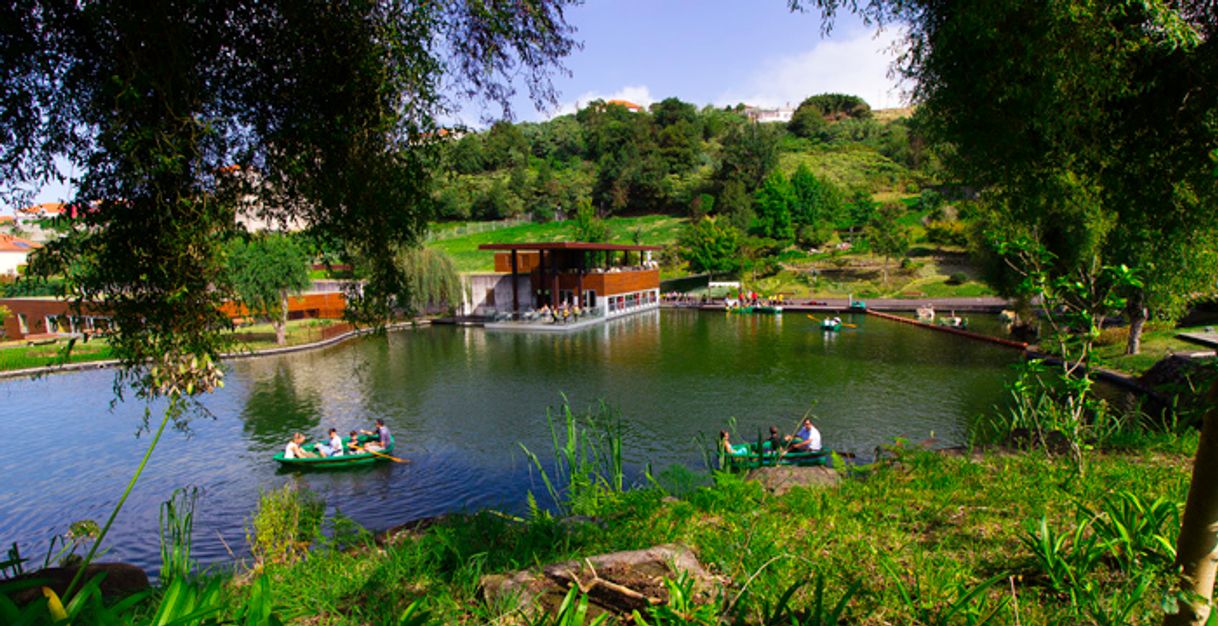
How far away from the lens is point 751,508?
3902 mm

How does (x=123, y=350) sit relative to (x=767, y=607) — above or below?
above

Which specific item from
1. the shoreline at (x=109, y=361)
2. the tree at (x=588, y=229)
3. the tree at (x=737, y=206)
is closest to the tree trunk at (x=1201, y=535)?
the shoreline at (x=109, y=361)

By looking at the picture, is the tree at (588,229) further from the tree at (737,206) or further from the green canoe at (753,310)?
the green canoe at (753,310)

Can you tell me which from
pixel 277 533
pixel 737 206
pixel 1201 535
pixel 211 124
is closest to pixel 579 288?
pixel 737 206

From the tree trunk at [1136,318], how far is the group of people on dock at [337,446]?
18.5 meters

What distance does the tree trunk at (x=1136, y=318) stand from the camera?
16.1 metres

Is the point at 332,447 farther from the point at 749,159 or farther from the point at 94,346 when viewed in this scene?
the point at 749,159

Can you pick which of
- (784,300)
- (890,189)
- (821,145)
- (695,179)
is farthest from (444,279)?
(821,145)

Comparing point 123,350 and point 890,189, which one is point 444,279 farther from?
point 890,189

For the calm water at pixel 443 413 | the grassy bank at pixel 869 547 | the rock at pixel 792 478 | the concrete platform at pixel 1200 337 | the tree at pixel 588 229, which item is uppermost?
the tree at pixel 588 229

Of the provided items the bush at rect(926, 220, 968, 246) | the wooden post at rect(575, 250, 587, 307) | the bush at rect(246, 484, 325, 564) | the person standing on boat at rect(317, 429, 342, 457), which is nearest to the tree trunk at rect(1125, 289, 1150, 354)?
the bush at rect(246, 484, 325, 564)

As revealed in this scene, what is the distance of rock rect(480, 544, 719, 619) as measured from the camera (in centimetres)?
248

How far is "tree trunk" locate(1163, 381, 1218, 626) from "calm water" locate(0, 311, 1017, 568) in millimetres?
4665

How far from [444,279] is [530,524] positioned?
3168cm
